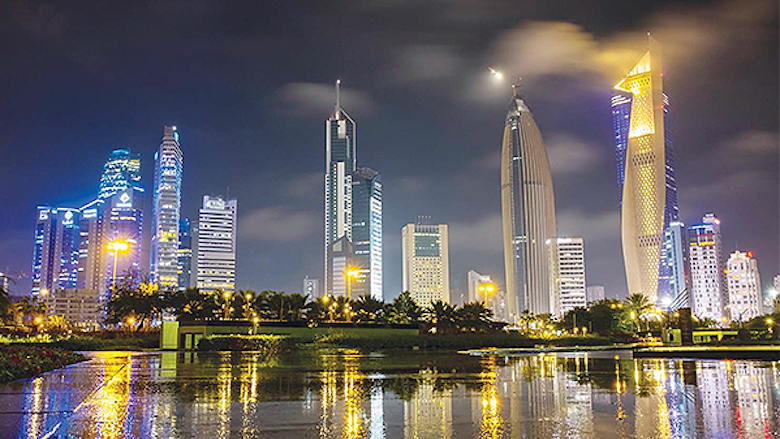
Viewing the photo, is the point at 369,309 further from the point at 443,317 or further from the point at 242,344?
the point at 242,344

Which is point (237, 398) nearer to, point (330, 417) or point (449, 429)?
point (330, 417)

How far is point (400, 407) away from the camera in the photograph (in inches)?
434

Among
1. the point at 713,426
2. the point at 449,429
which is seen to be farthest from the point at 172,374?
the point at 713,426

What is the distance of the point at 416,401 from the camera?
469 inches

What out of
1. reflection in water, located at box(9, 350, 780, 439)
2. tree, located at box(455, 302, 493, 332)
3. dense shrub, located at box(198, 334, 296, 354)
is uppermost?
tree, located at box(455, 302, 493, 332)

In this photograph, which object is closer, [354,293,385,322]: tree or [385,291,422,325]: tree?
[385,291,422,325]: tree

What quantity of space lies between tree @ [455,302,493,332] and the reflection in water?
1925 inches

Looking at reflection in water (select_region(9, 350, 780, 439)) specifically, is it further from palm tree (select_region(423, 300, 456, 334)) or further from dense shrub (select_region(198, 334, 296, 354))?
palm tree (select_region(423, 300, 456, 334))

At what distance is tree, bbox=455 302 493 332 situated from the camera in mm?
65812

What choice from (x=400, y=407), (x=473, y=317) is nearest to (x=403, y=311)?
(x=473, y=317)

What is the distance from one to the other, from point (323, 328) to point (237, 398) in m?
47.6

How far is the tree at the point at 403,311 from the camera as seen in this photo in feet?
237

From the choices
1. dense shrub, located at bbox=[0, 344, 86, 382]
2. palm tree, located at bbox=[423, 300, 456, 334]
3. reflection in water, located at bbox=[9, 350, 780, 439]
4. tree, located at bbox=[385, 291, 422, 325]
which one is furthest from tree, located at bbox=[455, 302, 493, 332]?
reflection in water, located at bbox=[9, 350, 780, 439]

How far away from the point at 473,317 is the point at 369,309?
12740 millimetres
